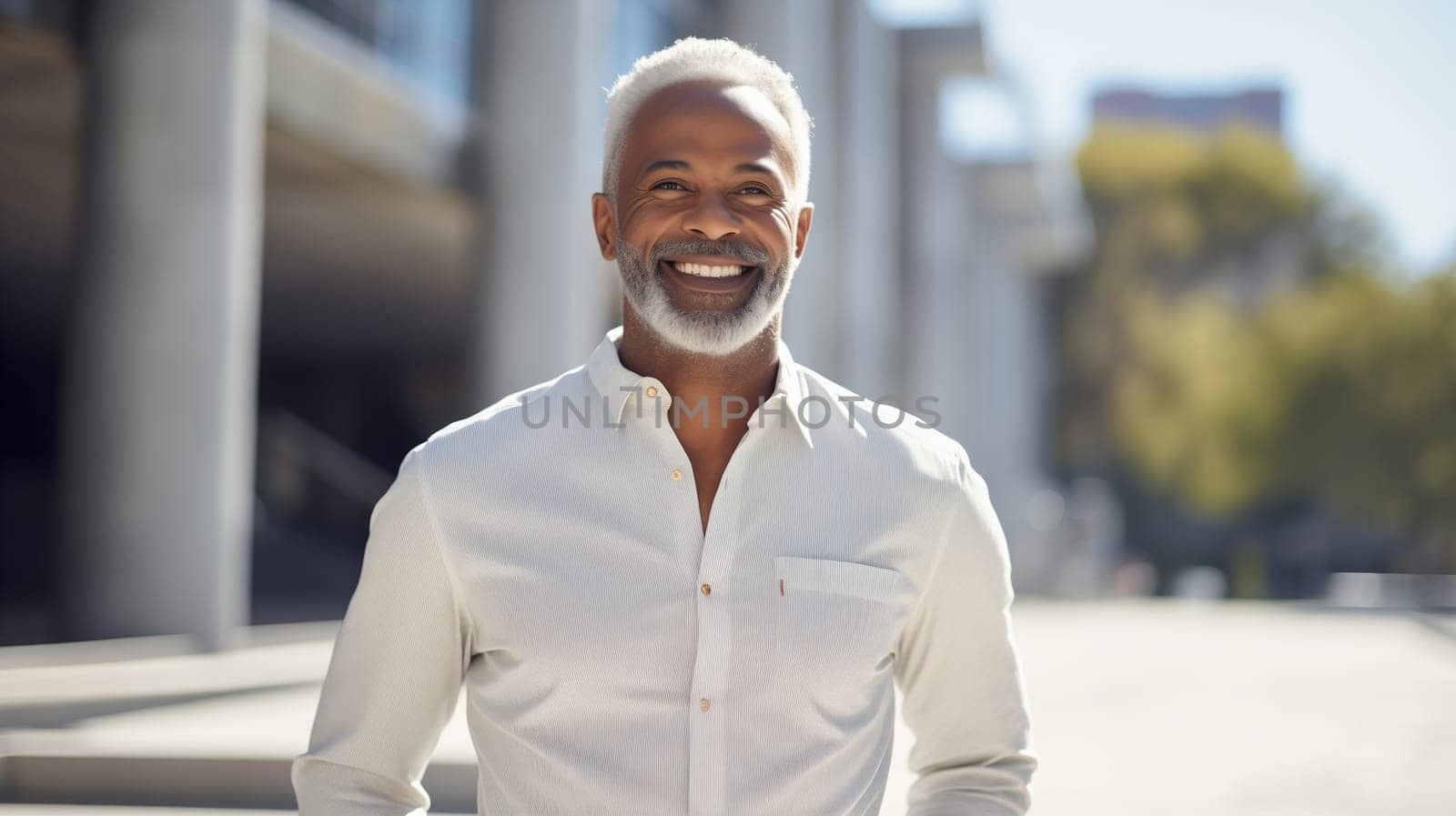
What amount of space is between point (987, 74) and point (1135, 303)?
27.6m

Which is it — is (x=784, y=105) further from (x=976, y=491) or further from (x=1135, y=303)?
(x=1135, y=303)

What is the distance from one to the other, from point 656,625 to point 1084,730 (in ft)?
23.9

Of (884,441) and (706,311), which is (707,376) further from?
(884,441)

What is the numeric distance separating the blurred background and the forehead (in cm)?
416

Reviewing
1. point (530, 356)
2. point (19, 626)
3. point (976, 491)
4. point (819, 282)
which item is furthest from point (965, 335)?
point (976, 491)

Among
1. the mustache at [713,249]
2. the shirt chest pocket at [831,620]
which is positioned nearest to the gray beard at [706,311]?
the mustache at [713,249]

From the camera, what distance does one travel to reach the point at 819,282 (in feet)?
78.5

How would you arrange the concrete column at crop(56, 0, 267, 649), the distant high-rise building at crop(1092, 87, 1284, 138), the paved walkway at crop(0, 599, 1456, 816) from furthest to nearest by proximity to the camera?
the distant high-rise building at crop(1092, 87, 1284, 138) < the concrete column at crop(56, 0, 267, 649) < the paved walkway at crop(0, 599, 1456, 816)

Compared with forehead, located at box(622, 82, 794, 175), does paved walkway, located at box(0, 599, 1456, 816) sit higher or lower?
lower

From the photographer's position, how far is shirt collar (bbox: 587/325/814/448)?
233 cm

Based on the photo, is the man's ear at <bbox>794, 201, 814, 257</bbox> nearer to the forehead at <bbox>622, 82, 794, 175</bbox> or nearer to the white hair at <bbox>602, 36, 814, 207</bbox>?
the white hair at <bbox>602, 36, 814, 207</bbox>

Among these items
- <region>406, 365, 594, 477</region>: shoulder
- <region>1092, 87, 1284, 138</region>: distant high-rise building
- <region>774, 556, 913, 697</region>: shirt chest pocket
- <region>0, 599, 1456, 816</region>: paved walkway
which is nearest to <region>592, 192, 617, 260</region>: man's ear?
<region>406, 365, 594, 477</region>: shoulder

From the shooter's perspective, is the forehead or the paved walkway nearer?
the forehead

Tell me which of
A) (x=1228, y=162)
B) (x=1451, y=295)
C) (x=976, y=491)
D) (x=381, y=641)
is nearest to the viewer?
(x=381, y=641)
